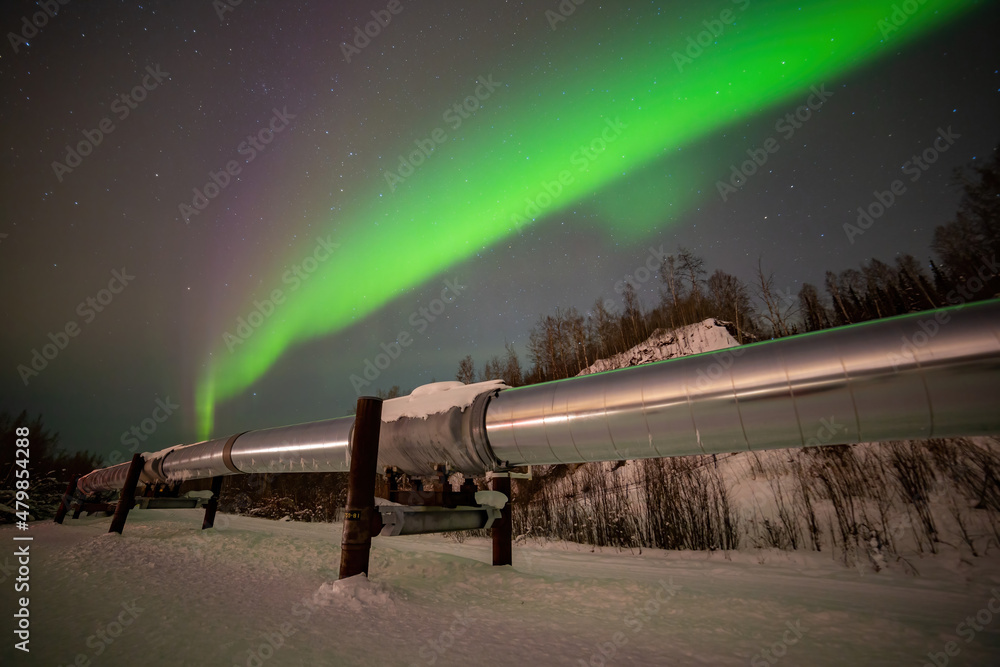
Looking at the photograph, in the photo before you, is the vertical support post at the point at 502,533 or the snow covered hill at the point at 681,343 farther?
the snow covered hill at the point at 681,343

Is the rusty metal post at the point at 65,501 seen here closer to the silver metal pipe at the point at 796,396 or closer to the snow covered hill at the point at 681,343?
the silver metal pipe at the point at 796,396

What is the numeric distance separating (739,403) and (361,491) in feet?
10.4

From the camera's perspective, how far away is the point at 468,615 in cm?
294

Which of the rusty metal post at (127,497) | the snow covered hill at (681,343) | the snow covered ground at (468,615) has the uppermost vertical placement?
the snow covered hill at (681,343)

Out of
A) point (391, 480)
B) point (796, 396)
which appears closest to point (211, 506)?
point (391, 480)

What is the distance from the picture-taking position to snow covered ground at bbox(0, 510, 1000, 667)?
87.5 inches

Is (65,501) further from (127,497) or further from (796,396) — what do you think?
(796,396)

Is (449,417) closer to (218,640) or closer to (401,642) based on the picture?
(401,642)

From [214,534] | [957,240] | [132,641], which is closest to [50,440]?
[214,534]

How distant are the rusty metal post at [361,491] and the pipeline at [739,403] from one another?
25 cm

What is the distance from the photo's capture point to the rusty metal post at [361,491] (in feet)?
11.1

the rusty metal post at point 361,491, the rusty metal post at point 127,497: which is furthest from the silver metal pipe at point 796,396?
the rusty metal post at point 127,497

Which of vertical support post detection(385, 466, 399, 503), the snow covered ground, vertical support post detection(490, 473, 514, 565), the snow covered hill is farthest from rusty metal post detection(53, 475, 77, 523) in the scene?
the snow covered hill

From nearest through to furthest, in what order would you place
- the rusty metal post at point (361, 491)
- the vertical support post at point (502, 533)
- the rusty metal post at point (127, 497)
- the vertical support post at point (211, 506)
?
the rusty metal post at point (361, 491)
the vertical support post at point (502, 533)
the rusty metal post at point (127, 497)
the vertical support post at point (211, 506)
